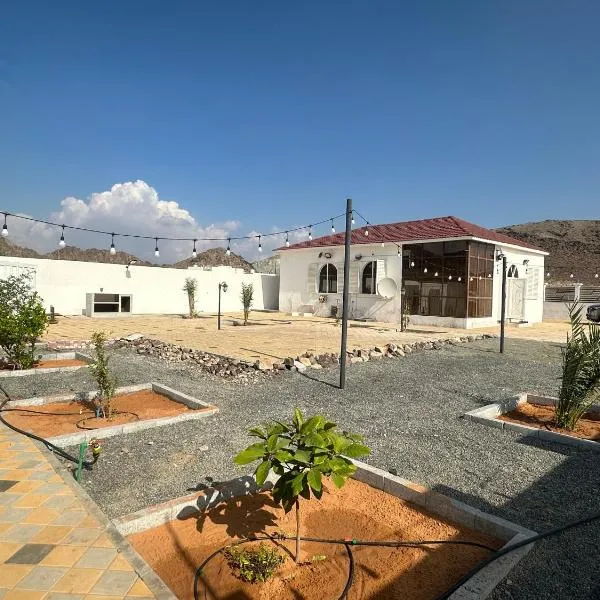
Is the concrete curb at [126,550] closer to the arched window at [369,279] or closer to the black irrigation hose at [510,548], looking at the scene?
the black irrigation hose at [510,548]

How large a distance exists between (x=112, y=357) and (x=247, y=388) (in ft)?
14.6

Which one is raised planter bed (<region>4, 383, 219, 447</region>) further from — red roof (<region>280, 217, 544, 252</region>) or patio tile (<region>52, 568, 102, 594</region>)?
red roof (<region>280, 217, 544, 252</region>)

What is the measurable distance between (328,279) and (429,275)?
614cm

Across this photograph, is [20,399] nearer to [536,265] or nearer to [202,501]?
[202,501]

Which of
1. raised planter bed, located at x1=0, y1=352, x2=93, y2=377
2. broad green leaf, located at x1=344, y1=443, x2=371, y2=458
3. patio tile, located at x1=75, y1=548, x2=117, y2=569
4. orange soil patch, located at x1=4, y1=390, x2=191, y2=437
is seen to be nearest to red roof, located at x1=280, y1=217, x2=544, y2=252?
raised planter bed, located at x1=0, y1=352, x2=93, y2=377

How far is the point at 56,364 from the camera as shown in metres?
9.27

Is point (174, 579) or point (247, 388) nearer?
point (174, 579)

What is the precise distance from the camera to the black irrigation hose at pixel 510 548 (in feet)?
7.76

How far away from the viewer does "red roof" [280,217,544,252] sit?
20014 mm

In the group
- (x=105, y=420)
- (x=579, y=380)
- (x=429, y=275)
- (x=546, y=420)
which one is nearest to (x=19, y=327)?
(x=105, y=420)

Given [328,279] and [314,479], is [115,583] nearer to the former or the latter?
[314,479]

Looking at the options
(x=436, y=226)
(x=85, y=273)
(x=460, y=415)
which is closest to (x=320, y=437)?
(x=460, y=415)

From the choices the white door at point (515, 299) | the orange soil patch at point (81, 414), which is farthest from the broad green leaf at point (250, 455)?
the white door at point (515, 299)

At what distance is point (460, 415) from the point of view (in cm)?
605
